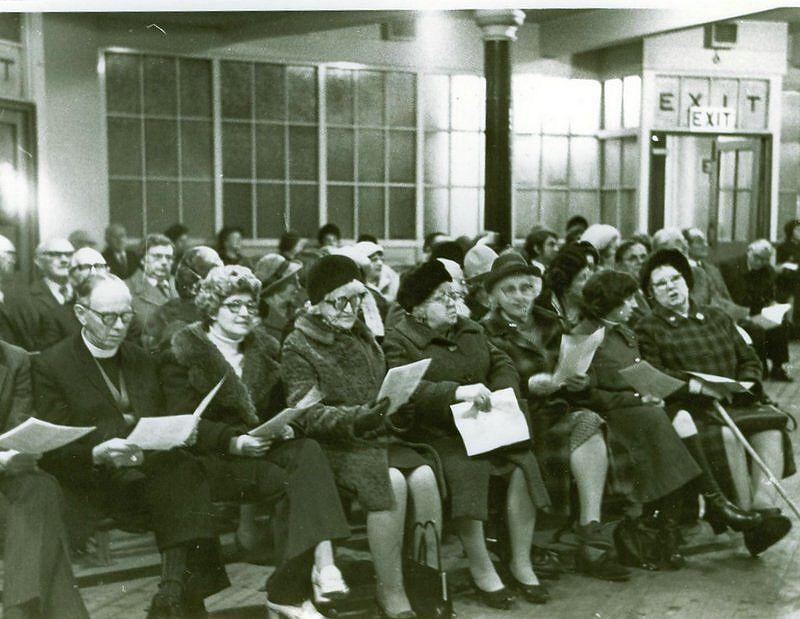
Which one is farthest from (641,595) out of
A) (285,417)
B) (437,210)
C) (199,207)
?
(437,210)

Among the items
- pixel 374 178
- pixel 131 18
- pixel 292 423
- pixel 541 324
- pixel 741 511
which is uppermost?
pixel 131 18

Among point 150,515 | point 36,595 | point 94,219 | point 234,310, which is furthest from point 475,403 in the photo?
point 94,219

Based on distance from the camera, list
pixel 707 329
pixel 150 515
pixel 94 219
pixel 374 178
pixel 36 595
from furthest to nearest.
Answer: pixel 374 178, pixel 94 219, pixel 707 329, pixel 150 515, pixel 36 595

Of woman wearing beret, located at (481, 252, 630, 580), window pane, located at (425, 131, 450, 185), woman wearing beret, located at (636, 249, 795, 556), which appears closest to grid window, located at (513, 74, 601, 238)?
window pane, located at (425, 131, 450, 185)

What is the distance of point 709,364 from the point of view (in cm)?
496

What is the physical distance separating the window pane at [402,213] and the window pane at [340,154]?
0.64m

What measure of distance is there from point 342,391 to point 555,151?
9272 millimetres

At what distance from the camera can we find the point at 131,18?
10.7 m

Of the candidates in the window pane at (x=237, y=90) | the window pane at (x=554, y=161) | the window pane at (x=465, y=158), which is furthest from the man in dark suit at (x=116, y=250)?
the window pane at (x=554, y=161)

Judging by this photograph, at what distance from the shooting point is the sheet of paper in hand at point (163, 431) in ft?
11.6

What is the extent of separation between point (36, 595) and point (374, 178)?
901cm

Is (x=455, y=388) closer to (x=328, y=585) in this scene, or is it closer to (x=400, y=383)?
(x=400, y=383)

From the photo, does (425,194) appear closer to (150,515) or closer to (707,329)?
(707,329)

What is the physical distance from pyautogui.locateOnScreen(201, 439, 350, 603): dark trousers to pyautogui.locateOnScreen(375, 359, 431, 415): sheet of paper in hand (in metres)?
0.32
